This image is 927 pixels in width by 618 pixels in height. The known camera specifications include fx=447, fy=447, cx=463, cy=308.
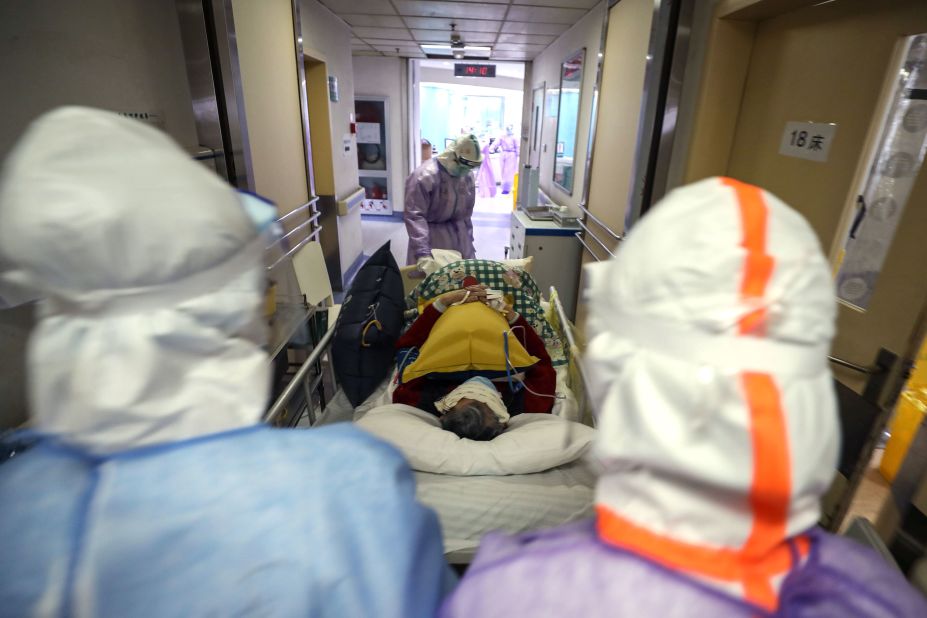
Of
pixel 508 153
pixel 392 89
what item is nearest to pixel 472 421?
pixel 392 89

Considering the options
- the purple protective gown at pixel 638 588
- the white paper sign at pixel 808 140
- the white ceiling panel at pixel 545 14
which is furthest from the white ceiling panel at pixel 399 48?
the purple protective gown at pixel 638 588

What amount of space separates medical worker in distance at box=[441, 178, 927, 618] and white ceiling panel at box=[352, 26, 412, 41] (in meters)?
5.17

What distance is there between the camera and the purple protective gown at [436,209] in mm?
3379

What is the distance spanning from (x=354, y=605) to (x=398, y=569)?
7 centimetres

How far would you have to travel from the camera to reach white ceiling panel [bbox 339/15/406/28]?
13.8 feet

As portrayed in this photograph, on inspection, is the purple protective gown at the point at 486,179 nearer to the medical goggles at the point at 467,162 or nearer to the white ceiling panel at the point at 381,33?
the white ceiling panel at the point at 381,33

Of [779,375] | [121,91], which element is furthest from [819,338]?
[121,91]

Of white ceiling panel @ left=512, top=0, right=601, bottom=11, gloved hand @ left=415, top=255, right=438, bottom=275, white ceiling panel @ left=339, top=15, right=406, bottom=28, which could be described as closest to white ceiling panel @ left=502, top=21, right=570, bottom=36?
white ceiling panel @ left=512, top=0, right=601, bottom=11

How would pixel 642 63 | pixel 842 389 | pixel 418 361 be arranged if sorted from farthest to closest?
pixel 642 63 → pixel 418 361 → pixel 842 389

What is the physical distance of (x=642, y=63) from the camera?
100 inches

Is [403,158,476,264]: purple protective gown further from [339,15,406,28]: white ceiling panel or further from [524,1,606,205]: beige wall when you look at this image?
[339,15,406,28]: white ceiling panel

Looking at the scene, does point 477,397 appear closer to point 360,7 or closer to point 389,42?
point 360,7

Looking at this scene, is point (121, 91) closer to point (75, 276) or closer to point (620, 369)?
point (75, 276)

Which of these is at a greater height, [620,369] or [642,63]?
[642,63]
